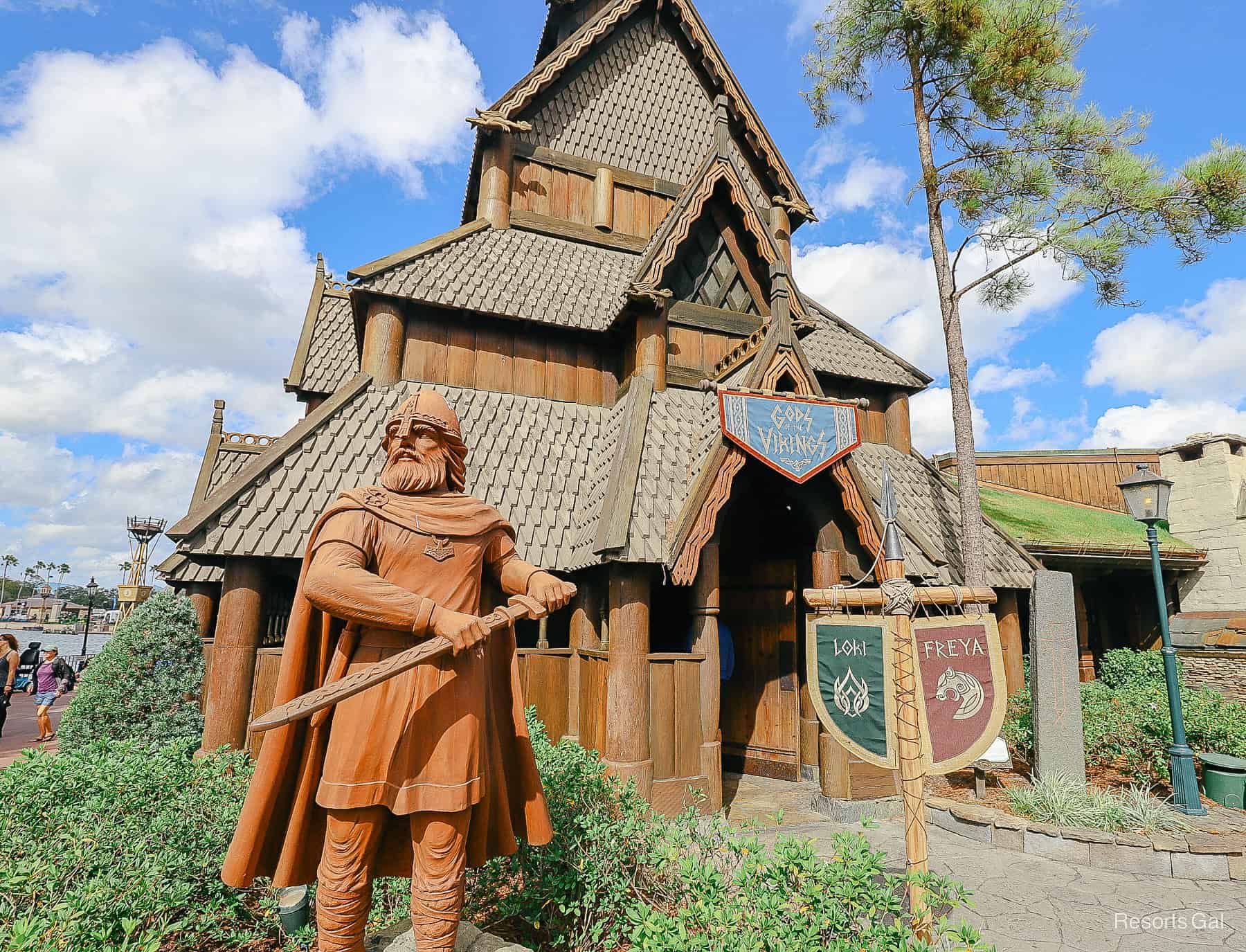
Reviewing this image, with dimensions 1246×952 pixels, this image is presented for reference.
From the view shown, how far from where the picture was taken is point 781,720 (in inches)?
400

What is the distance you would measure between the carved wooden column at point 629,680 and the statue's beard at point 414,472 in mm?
4001

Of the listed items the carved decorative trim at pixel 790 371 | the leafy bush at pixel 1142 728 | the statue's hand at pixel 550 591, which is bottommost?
the leafy bush at pixel 1142 728

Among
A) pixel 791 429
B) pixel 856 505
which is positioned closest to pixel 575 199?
pixel 791 429

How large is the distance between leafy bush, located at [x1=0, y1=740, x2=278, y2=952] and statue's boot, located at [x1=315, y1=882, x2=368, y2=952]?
850 mm

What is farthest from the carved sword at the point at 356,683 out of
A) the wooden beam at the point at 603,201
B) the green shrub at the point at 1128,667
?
the green shrub at the point at 1128,667

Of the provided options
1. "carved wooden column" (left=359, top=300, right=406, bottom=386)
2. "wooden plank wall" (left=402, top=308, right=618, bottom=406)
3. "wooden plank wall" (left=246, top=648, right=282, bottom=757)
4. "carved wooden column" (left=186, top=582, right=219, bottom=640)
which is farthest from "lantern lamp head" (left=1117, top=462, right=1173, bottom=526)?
"carved wooden column" (left=186, top=582, right=219, bottom=640)

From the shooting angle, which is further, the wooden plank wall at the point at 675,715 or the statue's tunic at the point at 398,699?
the wooden plank wall at the point at 675,715

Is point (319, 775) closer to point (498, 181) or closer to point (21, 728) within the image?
point (498, 181)

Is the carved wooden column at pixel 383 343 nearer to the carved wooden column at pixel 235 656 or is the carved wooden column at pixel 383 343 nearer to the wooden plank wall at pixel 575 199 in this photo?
the carved wooden column at pixel 235 656

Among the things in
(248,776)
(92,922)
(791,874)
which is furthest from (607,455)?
(92,922)

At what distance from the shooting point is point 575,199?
12.6 m

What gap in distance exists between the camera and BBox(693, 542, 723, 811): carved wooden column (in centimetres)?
746

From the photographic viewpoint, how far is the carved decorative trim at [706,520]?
734cm

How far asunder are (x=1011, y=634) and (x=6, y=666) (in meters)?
20.3
